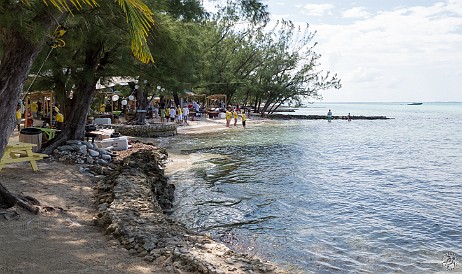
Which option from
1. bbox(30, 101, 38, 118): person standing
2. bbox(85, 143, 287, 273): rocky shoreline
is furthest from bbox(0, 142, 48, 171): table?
bbox(30, 101, 38, 118): person standing

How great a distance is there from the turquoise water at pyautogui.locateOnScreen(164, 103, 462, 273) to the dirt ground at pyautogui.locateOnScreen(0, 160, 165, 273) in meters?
2.29

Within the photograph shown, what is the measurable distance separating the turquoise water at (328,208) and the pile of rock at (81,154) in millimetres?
2323

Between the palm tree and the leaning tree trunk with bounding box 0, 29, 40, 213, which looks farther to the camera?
the leaning tree trunk with bounding box 0, 29, 40, 213

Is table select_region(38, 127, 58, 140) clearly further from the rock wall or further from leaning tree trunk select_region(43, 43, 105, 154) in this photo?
the rock wall

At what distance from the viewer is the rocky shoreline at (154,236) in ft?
15.5

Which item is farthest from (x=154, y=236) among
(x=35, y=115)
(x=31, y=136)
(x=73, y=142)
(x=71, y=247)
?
(x=35, y=115)

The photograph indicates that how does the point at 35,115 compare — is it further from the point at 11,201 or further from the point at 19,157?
the point at 11,201

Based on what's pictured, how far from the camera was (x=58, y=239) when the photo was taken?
539cm

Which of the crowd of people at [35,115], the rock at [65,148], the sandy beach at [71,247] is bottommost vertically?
the sandy beach at [71,247]

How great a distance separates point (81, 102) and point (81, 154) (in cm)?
226

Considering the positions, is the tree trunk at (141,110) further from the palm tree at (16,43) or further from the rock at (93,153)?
the palm tree at (16,43)

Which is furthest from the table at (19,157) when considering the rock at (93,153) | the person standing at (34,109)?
the person standing at (34,109)

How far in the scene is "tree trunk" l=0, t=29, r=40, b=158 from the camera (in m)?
5.89

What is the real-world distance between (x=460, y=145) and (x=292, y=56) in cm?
2944
